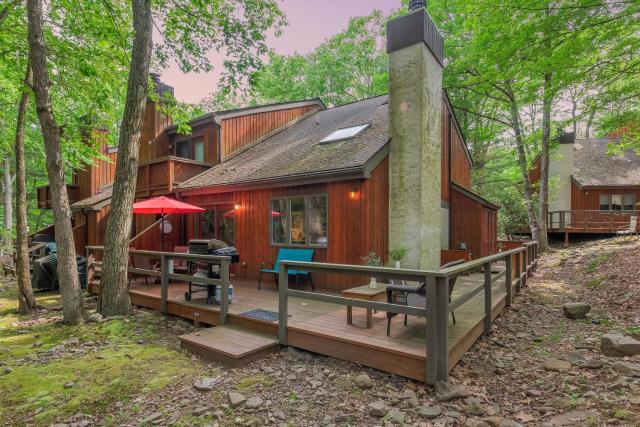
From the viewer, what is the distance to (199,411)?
10.6 feet

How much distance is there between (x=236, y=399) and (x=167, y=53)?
8.60 metres

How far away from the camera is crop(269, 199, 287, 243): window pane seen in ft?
27.1

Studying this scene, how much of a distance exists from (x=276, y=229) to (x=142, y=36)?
4.72m

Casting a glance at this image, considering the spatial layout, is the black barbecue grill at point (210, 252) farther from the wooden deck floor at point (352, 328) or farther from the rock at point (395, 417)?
the rock at point (395, 417)

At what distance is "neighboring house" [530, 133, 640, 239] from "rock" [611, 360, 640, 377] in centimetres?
1581

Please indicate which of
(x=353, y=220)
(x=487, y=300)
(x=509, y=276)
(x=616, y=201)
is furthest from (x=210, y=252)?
(x=616, y=201)

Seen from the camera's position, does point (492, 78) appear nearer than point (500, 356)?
No

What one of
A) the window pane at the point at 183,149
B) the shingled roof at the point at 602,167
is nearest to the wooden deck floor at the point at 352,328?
the window pane at the point at 183,149

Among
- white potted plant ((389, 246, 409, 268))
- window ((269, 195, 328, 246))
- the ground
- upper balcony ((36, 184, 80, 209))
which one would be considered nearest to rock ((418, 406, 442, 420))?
the ground

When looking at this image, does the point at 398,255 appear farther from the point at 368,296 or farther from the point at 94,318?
the point at 94,318

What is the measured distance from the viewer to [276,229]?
8414mm

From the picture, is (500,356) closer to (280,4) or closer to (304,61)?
(280,4)

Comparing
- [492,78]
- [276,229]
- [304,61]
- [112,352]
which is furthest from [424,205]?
[304,61]

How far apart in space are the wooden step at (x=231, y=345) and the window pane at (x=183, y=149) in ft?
31.6
